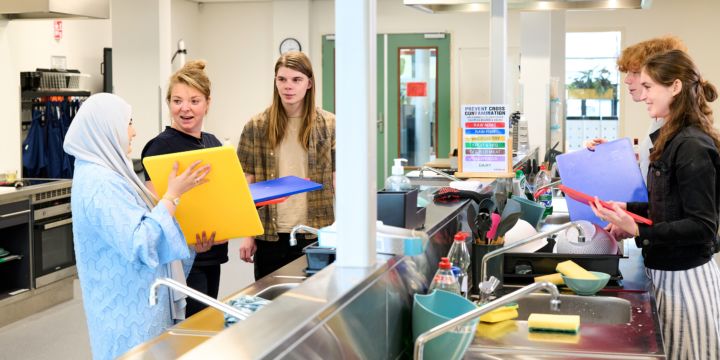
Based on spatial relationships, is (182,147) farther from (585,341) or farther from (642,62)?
(642,62)

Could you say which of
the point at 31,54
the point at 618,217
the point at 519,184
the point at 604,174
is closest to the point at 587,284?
the point at 618,217

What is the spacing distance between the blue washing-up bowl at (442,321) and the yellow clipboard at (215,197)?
0.72 meters

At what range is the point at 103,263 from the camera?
2.55 m

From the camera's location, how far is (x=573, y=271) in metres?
3.00

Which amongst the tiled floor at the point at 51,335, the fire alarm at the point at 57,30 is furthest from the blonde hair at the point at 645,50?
the fire alarm at the point at 57,30

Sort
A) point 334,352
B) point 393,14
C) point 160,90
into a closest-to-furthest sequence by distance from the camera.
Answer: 1. point 334,352
2. point 160,90
3. point 393,14

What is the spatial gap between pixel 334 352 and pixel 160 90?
6872 mm

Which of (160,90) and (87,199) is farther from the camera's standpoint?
(160,90)

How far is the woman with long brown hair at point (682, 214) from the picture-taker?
2883 millimetres

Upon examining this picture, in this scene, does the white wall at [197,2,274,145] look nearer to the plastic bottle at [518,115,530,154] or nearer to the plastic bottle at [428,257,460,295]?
the plastic bottle at [518,115,530,154]

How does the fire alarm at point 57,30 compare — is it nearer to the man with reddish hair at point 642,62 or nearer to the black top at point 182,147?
the black top at point 182,147

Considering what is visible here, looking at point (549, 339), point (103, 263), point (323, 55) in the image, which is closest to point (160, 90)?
point (323, 55)

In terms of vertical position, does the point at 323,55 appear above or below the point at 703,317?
above

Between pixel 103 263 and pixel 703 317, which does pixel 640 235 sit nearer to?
pixel 703 317
